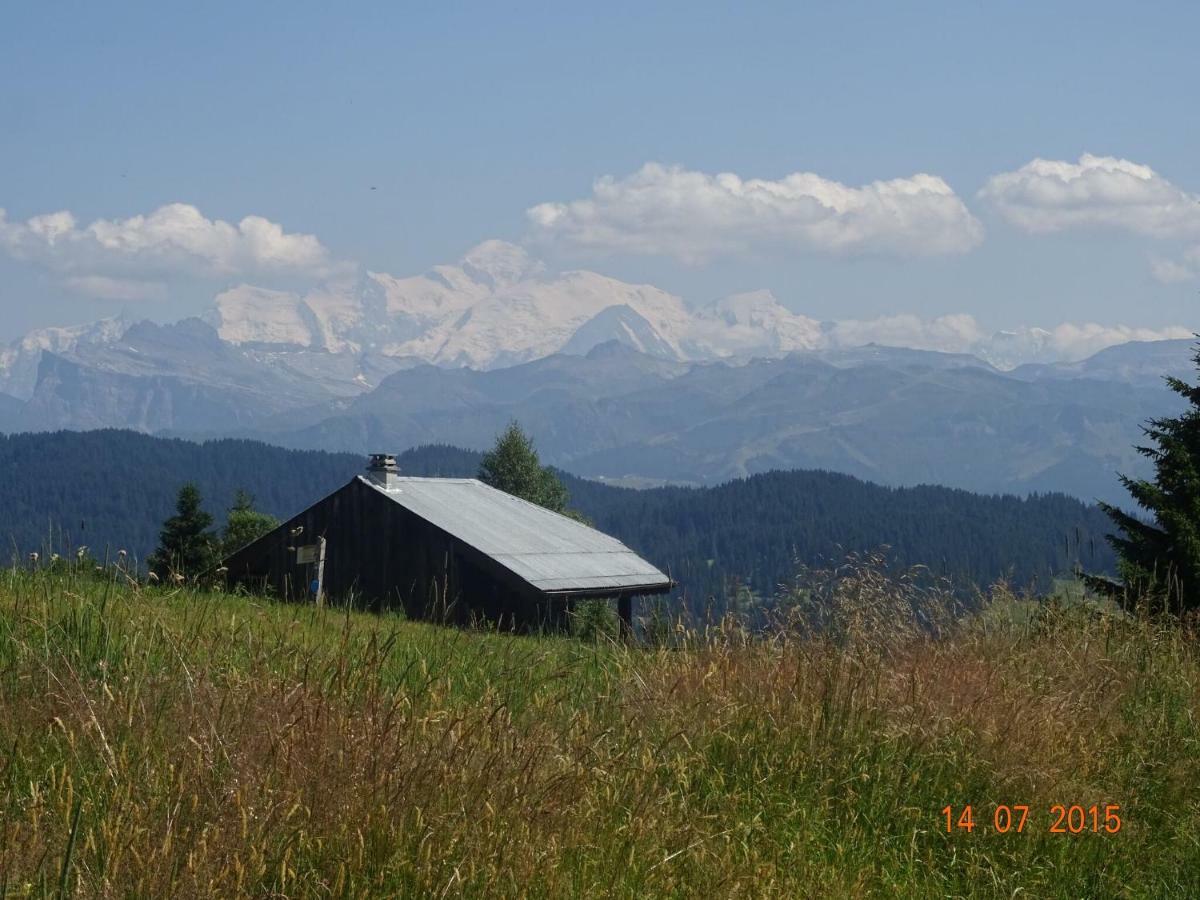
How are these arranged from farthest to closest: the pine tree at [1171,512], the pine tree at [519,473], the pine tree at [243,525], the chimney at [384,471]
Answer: the pine tree at [519,473], the pine tree at [243,525], the chimney at [384,471], the pine tree at [1171,512]

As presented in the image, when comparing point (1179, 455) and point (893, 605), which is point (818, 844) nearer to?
point (893, 605)

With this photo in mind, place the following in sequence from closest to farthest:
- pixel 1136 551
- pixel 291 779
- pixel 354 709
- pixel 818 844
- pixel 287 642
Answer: pixel 291 779
pixel 354 709
pixel 818 844
pixel 287 642
pixel 1136 551

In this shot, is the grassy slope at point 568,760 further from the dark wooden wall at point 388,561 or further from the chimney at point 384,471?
the chimney at point 384,471

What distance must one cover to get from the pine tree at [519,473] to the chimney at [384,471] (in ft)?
158

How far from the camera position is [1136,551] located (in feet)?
79.2

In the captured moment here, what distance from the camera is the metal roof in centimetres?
3042

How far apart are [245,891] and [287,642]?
9.32 feet

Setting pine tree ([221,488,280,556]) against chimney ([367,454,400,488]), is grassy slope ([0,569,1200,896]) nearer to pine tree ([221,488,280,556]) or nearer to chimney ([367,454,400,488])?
chimney ([367,454,400,488])

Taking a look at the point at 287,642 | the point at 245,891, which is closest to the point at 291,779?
the point at 245,891

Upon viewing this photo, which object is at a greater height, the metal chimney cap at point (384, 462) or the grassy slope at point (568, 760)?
the metal chimney cap at point (384, 462)

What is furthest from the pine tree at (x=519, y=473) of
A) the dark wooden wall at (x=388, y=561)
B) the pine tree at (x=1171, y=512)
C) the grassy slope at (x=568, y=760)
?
the grassy slope at (x=568, y=760)

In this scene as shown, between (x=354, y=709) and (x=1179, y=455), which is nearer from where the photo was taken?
(x=354, y=709)
